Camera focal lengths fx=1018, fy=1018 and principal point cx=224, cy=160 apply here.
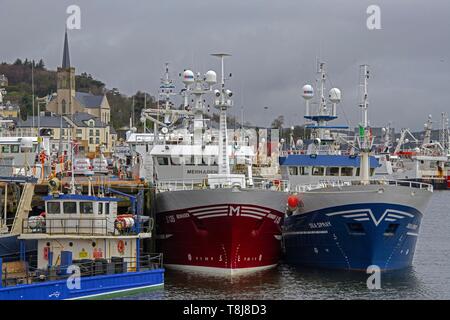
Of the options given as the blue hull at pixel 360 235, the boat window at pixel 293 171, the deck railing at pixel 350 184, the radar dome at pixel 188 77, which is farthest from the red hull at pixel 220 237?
the radar dome at pixel 188 77

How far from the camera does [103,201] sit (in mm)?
46469

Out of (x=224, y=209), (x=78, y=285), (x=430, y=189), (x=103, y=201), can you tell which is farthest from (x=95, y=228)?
(x=430, y=189)

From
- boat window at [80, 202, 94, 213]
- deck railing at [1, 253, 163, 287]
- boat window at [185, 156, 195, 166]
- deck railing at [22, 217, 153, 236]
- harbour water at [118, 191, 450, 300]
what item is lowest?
harbour water at [118, 191, 450, 300]

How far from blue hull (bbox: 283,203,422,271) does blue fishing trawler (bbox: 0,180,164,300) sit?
11.7 metres

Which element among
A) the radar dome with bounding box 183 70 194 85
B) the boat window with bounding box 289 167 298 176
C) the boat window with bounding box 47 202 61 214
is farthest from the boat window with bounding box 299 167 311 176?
the boat window with bounding box 47 202 61 214

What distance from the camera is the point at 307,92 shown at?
2761 inches

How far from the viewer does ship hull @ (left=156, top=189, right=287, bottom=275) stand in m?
52.7

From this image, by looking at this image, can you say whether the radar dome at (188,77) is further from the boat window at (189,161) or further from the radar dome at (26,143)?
the radar dome at (26,143)

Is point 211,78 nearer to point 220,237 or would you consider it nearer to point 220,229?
point 220,229

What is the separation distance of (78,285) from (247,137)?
2893 centimetres

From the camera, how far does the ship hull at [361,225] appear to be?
5306cm

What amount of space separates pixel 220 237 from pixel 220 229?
0.41 m

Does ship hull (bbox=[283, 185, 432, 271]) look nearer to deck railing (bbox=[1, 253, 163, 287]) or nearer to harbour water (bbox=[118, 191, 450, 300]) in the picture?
harbour water (bbox=[118, 191, 450, 300])
